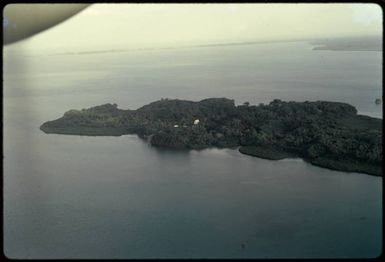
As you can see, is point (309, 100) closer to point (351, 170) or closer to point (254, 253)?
point (351, 170)

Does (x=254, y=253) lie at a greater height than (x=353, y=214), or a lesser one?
lesser

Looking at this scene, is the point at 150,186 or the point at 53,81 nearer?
the point at 53,81

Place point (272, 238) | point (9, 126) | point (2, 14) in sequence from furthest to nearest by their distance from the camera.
→ point (9, 126) → point (272, 238) → point (2, 14)

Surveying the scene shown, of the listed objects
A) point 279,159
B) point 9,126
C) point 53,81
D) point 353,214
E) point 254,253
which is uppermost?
point 53,81

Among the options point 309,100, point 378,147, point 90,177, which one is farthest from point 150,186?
point 378,147

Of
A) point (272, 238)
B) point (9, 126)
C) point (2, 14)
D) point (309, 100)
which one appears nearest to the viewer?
point (2, 14)

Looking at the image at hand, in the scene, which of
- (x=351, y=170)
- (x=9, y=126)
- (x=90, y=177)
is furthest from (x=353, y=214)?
(x=9, y=126)
